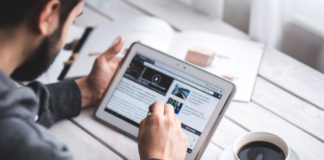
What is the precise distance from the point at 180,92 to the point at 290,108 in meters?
0.30

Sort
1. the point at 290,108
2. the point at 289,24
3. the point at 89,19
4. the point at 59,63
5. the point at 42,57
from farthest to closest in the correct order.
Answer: the point at 289,24
the point at 89,19
the point at 59,63
the point at 290,108
the point at 42,57

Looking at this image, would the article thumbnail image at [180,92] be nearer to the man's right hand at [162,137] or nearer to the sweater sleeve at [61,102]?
the man's right hand at [162,137]

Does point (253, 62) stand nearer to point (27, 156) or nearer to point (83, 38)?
point (83, 38)

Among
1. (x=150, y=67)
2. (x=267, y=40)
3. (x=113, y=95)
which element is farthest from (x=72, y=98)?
(x=267, y=40)

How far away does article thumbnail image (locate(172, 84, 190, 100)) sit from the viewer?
0.65 meters

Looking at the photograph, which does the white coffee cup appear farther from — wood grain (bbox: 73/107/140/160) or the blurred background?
the blurred background

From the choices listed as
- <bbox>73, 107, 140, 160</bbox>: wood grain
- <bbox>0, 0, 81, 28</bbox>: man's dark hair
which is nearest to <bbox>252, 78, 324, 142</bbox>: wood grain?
<bbox>73, 107, 140, 160</bbox>: wood grain

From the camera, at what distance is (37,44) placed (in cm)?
49

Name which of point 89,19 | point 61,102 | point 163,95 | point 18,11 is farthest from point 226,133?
point 89,19

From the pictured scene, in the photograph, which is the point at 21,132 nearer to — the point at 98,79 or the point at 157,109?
the point at 157,109

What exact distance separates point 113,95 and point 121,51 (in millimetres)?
191

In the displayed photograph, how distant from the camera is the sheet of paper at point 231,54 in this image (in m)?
0.80

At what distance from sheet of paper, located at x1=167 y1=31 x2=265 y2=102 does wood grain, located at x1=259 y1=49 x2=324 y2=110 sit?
0.03m

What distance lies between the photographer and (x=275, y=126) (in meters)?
0.70
